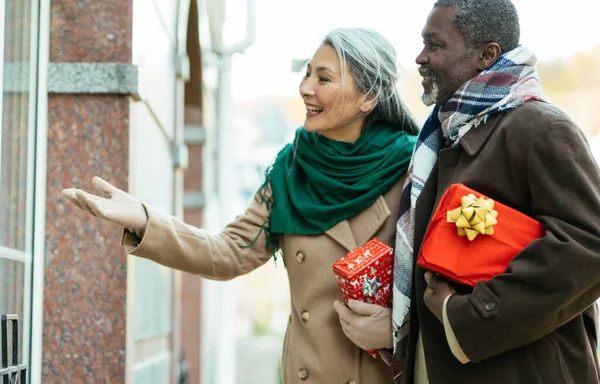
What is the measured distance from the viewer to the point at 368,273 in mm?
3332

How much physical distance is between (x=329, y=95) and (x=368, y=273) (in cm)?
76

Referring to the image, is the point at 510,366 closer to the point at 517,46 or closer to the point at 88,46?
the point at 517,46

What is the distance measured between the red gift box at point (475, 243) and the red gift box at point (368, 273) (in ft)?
1.63

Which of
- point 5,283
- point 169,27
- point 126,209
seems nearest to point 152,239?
point 126,209

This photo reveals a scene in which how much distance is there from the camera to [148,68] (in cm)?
479

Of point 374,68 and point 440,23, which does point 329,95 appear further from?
point 440,23

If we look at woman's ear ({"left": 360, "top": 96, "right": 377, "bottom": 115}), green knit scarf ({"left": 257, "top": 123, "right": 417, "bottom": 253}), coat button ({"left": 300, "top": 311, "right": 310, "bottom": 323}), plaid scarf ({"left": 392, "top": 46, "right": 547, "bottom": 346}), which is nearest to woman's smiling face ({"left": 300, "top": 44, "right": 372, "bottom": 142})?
woman's ear ({"left": 360, "top": 96, "right": 377, "bottom": 115})

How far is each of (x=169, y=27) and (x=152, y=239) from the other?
2755mm

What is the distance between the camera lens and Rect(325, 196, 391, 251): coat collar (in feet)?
11.9

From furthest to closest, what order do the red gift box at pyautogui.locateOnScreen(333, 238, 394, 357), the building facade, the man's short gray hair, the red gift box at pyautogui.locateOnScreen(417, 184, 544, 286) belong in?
the building facade → the red gift box at pyautogui.locateOnScreen(333, 238, 394, 357) → the man's short gray hair → the red gift box at pyautogui.locateOnScreen(417, 184, 544, 286)

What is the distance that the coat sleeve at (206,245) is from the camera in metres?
3.46

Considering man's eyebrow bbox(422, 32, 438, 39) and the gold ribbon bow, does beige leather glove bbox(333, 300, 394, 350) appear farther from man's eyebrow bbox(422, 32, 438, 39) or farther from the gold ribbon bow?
man's eyebrow bbox(422, 32, 438, 39)

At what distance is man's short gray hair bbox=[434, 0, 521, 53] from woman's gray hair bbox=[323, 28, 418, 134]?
67cm

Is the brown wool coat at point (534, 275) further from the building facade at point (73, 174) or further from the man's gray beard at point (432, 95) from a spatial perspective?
the building facade at point (73, 174)
